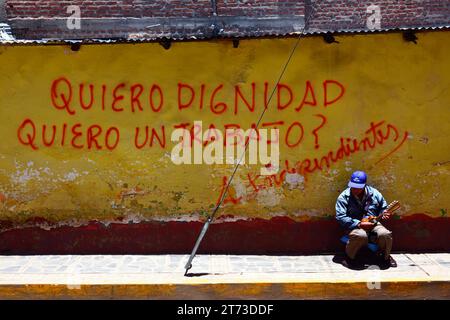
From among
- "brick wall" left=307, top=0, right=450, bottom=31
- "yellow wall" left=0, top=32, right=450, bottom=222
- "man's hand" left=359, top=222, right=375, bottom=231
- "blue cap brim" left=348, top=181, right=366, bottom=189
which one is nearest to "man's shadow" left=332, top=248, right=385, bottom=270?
"man's hand" left=359, top=222, right=375, bottom=231

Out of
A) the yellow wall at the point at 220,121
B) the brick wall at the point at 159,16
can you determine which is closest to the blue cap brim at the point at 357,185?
the yellow wall at the point at 220,121

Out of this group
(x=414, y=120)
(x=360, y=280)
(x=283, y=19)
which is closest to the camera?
(x=360, y=280)

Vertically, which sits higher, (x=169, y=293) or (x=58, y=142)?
(x=58, y=142)

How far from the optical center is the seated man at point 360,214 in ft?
23.4

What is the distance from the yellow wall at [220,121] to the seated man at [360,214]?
0.46 m

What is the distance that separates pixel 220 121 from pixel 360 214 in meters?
2.12

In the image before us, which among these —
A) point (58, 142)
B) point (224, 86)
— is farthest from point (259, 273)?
point (58, 142)

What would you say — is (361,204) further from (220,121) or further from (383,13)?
(383,13)

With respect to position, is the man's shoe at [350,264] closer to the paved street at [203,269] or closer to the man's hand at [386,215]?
the paved street at [203,269]

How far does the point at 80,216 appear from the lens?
7.84 metres

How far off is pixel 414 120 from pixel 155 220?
3.59 m

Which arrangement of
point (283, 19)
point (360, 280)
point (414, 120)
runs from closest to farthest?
point (360, 280)
point (414, 120)
point (283, 19)
